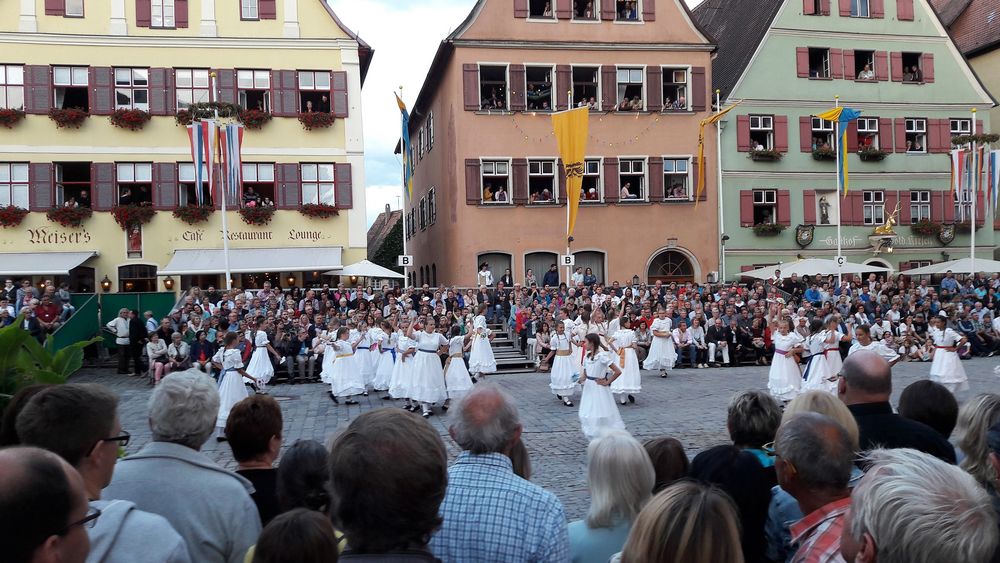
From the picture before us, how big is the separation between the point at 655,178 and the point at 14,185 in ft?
76.9

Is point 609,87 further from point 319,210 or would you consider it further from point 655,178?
point 319,210

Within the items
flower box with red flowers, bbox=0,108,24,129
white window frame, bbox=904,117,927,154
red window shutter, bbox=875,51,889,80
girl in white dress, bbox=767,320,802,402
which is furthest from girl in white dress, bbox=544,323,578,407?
white window frame, bbox=904,117,927,154

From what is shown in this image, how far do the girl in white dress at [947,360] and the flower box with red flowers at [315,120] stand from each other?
21.7 m

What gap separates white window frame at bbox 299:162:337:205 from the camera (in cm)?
2997

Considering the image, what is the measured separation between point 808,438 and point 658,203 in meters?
29.1

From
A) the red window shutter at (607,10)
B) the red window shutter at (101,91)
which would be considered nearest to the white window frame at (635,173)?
the red window shutter at (607,10)

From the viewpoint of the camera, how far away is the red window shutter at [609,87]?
3134cm

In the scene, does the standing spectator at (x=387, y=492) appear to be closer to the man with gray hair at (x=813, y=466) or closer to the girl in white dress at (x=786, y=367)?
the man with gray hair at (x=813, y=466)

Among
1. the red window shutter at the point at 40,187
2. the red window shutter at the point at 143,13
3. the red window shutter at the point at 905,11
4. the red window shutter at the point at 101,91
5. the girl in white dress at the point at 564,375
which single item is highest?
the red window shutter at the point at 905,11

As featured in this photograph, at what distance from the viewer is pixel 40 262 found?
1080 inches

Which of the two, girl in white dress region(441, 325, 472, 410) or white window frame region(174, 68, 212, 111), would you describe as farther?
white window frame region(174, 68, 212, 111)

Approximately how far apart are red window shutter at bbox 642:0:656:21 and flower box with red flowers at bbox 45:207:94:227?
22.1 m

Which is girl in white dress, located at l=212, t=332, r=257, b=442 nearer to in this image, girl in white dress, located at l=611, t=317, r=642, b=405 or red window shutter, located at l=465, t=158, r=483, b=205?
girl in white dress, located at l=611, t=317, r=642, b=405

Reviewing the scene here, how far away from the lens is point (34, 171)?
27.9 meters
